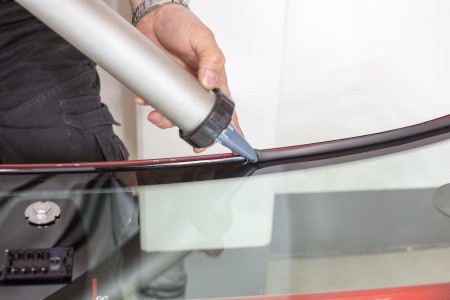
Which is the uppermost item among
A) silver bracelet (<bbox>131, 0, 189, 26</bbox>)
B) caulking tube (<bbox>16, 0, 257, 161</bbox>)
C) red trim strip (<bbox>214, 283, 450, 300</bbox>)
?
silver bracelet (<bbox>131, 0, 189, 26</bbox>)

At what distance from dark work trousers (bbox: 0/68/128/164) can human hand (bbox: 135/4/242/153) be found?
0.13m

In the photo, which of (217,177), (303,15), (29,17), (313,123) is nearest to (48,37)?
(29,17)

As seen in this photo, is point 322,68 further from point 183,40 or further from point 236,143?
point 236,143

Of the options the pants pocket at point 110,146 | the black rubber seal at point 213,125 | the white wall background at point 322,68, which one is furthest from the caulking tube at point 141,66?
the white wall background at point 322,68

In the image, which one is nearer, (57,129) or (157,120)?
(157,120)

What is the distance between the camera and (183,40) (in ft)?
2.57

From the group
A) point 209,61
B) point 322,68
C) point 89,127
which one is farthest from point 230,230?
point 322,68

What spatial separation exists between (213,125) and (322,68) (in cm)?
105

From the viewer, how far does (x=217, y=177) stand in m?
0.56

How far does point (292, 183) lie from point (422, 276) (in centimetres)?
12

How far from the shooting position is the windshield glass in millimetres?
500

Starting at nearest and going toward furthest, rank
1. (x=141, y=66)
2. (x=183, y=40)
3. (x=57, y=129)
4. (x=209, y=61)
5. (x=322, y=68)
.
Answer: (x=141, y=66) → (x=209, y=61) → (x=183, y=40) → (x=57, y=129) → (x=322, y=68)

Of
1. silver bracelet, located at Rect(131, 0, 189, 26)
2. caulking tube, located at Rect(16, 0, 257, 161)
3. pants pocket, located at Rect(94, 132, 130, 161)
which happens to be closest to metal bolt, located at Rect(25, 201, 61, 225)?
caulking tube, located at Rect(16, 0, 257, 161)

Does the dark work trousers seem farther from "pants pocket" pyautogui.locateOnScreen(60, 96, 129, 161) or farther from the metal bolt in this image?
the metal bolt
